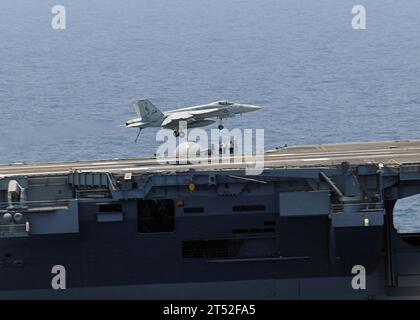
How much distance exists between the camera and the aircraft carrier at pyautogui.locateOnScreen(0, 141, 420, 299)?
5606cm

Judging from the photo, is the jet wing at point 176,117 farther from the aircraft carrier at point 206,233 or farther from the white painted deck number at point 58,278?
the white painted deck number at point 58,278

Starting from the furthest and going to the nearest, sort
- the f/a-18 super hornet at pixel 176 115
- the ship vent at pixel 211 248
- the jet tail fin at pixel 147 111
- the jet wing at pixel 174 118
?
the jet wing at pixel 174 118 < the f/a-18 super hornet at pixel 176 115 < the jet tail fin at pixel 147 111 < the ship vent at pixel 211 248

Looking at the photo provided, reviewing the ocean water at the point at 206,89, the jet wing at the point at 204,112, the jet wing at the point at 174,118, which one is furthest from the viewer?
the ocean water at the point at 206,89

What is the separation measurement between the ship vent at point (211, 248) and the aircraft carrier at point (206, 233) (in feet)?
0.15

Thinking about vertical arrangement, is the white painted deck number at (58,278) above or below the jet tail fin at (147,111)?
below

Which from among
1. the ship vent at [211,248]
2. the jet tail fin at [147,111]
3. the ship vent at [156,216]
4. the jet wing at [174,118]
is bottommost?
the ship vent at [211,248]

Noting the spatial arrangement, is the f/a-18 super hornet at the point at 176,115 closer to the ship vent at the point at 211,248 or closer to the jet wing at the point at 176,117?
the jet wing at the point at 176,117

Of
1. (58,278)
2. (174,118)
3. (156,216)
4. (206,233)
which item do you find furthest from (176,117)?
(58,278)

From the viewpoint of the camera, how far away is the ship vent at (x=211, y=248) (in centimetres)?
5719

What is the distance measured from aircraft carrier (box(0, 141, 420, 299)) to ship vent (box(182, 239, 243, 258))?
5 centimetres

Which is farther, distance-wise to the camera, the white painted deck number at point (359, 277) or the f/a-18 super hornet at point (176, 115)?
the f/a-18 super hornet at point (176, 115)

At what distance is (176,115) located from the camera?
230 feet

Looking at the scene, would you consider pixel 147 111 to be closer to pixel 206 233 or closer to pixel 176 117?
pixel 176 117

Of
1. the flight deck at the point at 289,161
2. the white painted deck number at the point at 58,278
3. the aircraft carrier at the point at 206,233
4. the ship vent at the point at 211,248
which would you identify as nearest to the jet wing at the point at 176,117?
the flight deck at the point at 289,161
